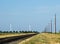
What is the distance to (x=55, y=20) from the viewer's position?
94.0 m

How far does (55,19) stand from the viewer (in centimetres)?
9481

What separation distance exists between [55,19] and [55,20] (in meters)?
0.92
